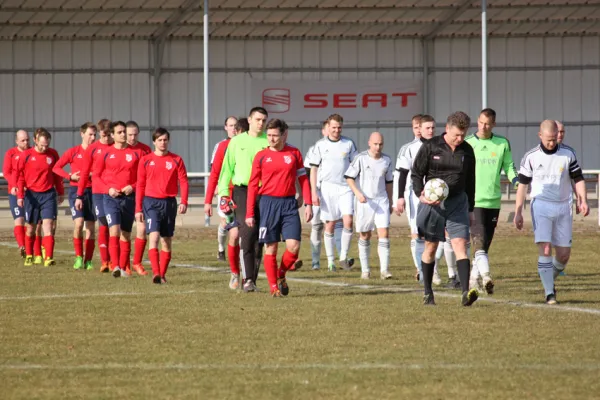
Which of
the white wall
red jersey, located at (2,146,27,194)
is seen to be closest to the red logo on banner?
the white wall

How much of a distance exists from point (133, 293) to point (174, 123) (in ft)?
98.2

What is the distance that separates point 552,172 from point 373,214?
13.4 ft

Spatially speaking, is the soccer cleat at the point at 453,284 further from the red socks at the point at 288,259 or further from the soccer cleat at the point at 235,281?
the soccer cleat at the point at 235,281

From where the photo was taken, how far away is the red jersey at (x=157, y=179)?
1498 centimetres

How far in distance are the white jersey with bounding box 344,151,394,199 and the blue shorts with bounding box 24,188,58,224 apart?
4.70 meters

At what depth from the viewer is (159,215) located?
15.0 meters

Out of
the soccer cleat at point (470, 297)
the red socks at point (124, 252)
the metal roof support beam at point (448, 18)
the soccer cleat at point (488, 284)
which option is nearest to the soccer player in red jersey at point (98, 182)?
the red socks at point (124, 252)

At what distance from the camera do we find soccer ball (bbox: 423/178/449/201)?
11633 millimetres

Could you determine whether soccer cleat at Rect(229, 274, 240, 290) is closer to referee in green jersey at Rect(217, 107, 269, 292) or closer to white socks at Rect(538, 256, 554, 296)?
referee in green jersey at Rect(217, 107, 269, 292)

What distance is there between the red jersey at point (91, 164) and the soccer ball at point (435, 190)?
19.3ft

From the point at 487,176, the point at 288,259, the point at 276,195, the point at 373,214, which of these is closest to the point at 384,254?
the point at 373,214

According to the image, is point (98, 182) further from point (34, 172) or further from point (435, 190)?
point (435, 190)

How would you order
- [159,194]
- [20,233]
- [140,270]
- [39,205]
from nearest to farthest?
[159,194] < [140,270] < [39,205] < [20,233]

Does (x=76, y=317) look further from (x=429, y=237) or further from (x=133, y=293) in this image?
(x=429, y=237)
